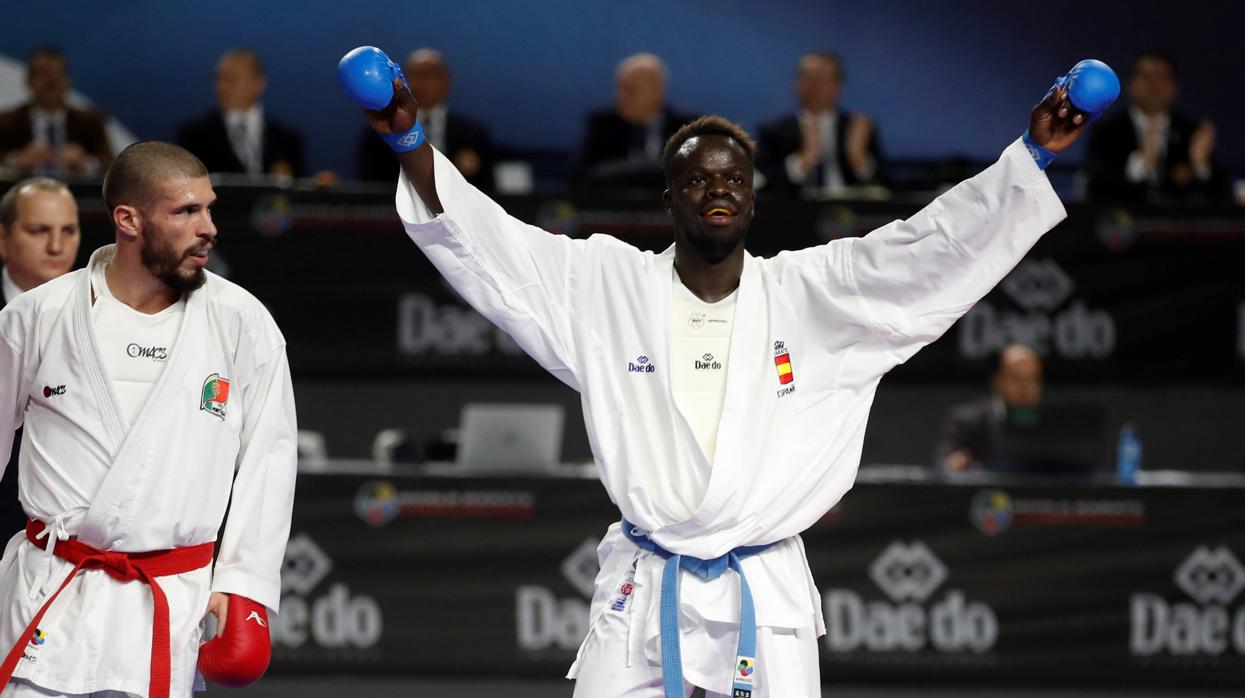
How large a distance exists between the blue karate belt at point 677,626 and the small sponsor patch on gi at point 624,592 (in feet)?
0.30

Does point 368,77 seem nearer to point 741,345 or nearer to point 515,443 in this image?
point 741,345

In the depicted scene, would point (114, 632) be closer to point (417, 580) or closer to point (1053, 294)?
point (417, 580)

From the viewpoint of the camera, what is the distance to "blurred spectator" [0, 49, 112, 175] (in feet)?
28.5

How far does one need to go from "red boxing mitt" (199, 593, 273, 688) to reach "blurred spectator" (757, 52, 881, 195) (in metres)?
5.51

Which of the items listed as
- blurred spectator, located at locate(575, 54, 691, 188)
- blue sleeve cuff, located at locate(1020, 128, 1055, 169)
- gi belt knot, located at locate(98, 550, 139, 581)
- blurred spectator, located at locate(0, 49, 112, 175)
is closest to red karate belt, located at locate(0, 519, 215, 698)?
gi belt knot, located at locate(98, 550, 139, 581)

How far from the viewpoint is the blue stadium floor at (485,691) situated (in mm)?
6867

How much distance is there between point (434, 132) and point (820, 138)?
2.21 meters

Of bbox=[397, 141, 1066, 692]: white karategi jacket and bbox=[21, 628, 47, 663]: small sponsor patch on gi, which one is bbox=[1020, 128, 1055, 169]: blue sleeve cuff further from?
bbox=[21, 628, 47, 663]: small sponsor patch on gi

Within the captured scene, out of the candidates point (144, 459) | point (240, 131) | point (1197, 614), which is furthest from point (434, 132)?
point (144, 459)

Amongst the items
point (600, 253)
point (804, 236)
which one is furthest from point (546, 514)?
point (600, 253)

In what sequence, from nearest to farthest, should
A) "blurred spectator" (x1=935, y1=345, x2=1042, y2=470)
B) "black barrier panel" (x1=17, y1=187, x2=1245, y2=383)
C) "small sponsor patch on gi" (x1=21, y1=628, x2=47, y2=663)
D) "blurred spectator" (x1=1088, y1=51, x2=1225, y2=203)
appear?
"small sponsor patch on gi" (x1=21, y1=628, x2=47, y2=663), "blurred spectator" (x1=935, y1=345, x2=1042, y2=470), "black barrier panel" (x1=17, y1=187, x2=1245, y2=383), "blurred spectator" (x1=1088, y1=51, x2=1225, y2=203)

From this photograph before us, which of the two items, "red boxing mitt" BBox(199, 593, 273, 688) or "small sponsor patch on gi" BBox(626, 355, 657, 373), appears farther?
"small sponsor patch on gi" BBox(626, 355, 657, 373)

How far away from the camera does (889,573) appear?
709 centimetres

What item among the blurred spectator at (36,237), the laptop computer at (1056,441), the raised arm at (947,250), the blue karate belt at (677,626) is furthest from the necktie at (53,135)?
the blue karate belt at (677,626)
